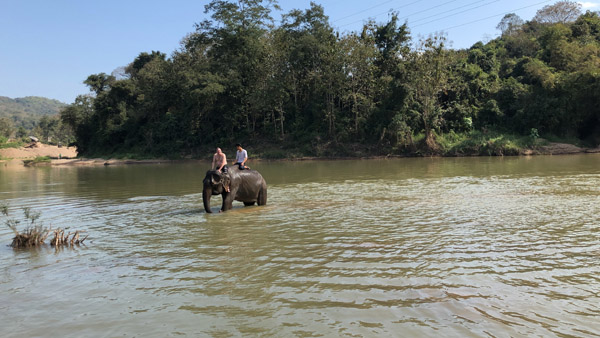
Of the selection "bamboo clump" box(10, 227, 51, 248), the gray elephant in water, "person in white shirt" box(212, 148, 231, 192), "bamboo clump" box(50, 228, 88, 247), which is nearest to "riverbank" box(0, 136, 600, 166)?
the gray elephant in water

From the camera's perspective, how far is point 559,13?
6119 centimetres

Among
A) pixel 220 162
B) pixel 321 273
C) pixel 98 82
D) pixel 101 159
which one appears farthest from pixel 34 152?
pixel 321 273

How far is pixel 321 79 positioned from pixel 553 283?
36844 millimetres

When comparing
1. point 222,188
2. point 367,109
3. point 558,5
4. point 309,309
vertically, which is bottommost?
point 309,309

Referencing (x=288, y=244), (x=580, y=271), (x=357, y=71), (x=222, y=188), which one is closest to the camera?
(x=580, y=271)

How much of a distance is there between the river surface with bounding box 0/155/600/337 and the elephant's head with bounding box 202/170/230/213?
47 cm

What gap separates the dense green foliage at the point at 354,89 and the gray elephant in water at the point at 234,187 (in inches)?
1048

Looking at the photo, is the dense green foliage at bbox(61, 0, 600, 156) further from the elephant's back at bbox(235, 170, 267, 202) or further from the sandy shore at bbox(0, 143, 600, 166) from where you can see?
the elephant's back at bbox(235, 170, 267, 202)

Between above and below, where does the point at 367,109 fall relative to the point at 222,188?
above

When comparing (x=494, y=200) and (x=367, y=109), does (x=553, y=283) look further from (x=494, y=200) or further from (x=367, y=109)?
(x=367, y=109)

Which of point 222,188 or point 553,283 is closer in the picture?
point 553,283

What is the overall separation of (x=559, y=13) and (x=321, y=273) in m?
70.8

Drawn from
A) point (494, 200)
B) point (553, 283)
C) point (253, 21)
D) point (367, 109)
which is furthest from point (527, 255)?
point (253, 21)

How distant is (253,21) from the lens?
47.2 metres
